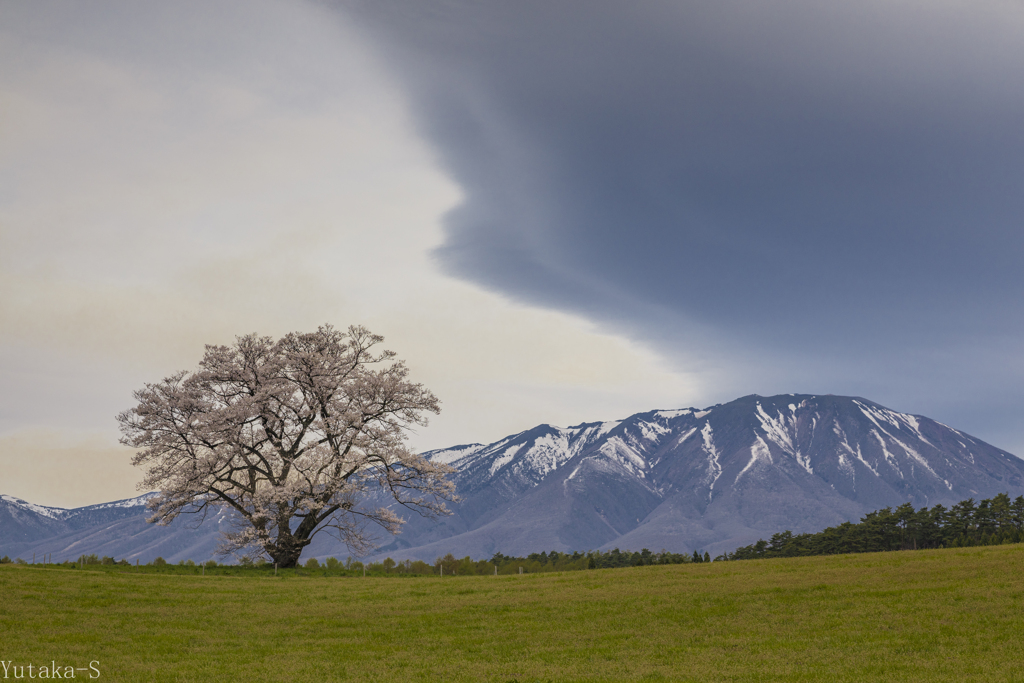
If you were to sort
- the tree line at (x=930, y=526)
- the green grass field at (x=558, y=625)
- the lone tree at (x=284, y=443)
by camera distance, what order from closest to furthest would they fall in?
the green grass field at (x=558, y=625) → the lone tree at (x=284, y=443) → the tree line at (x=930, y=526)

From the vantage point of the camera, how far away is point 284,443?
178 ft

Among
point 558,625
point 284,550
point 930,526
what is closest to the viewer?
point 558,625

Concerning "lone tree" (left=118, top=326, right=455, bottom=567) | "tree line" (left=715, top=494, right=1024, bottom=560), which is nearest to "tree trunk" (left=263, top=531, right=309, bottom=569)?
"lone tree" (left=118, top=326, right=455, bottom=567)

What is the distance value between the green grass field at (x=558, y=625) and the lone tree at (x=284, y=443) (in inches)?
381

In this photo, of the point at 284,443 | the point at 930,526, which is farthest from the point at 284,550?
the point at 930,526

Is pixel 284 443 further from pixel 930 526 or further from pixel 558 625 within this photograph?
pixel 930 526

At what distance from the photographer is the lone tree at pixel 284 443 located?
168ft

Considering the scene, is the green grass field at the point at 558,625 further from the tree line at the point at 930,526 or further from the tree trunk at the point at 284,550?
the tree line at the point at 930,526

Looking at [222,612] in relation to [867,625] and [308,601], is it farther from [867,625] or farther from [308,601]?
[867,625]

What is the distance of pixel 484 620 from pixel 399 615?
4.12m

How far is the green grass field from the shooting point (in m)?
22.4

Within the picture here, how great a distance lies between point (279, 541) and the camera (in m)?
51.6

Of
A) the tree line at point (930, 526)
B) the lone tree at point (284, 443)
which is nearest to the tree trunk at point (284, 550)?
the lone tree at point (284, 443)

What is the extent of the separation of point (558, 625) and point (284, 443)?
30947mm
